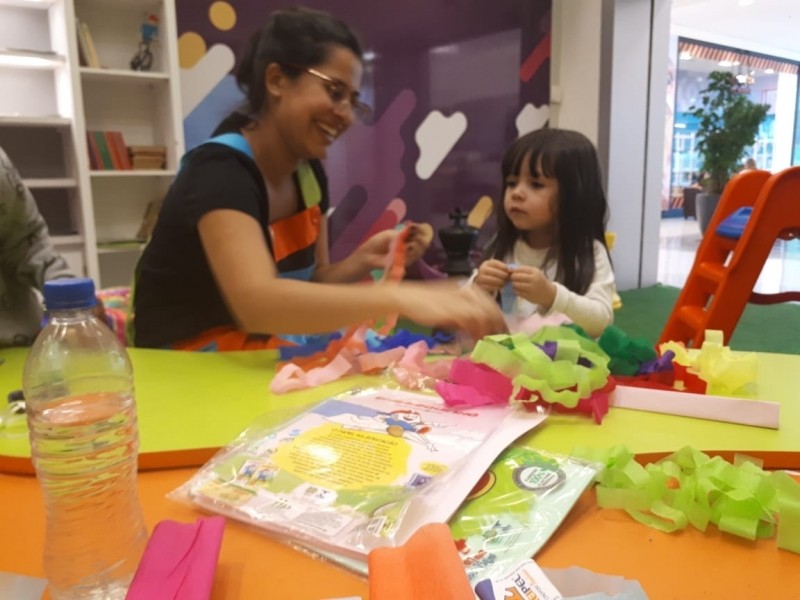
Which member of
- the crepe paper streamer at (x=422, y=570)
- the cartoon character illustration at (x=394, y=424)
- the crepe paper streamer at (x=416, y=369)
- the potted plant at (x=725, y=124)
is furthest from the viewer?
the potted plant at (x=725, y=124)

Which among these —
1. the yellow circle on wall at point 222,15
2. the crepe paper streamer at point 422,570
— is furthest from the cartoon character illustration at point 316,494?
the yellow circle on wall at point 222,15

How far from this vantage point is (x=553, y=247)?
5.26ft

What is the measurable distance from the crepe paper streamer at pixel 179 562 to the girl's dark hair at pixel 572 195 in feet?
3.87

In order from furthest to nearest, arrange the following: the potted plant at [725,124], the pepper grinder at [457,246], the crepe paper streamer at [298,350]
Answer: the potted plant at [725,124] < the pepper grinder at [457,246] < the crepe paper streamer at [298,350]

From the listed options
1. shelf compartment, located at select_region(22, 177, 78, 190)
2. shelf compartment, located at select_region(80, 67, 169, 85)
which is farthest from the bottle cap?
shelf compartment, located at select_region(80, 67, 169, 85)

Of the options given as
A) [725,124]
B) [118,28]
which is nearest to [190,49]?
[118,28]

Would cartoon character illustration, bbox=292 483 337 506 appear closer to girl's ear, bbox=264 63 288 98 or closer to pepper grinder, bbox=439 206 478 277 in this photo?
girl's ear, bbox=264 63 288 98

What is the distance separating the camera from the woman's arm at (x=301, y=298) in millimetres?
868

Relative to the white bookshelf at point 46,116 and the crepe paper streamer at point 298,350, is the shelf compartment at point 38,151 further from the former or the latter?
the crepe paper streamer at point 298,350

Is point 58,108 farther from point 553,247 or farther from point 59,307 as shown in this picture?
point 59,307

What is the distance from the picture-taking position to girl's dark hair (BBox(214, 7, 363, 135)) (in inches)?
45.1

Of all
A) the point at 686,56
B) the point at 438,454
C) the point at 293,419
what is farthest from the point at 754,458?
the point at 686,56

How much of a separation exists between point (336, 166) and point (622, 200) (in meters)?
1.88

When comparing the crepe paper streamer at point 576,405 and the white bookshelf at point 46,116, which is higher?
the white bookshelf at point 46,116
